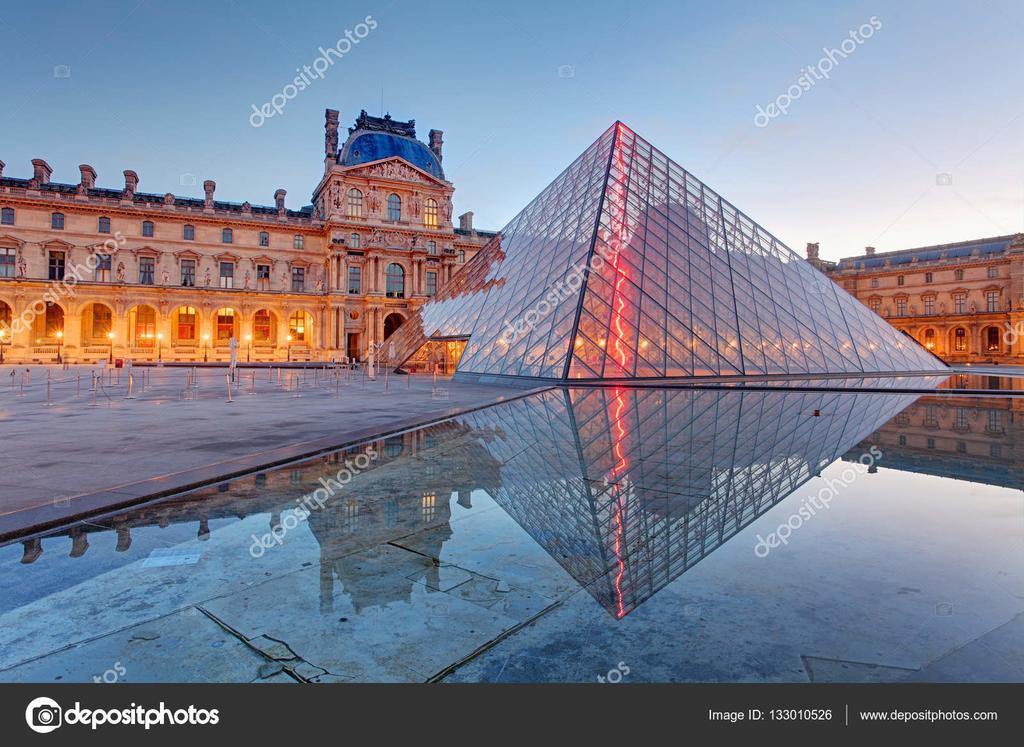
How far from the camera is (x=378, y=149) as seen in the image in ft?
195

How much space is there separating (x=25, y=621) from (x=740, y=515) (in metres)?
5.01

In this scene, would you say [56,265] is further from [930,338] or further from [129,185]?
[930,338]

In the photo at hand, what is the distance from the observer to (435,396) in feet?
60.1

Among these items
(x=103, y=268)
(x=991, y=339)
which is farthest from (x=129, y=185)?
(x=991, y=339)

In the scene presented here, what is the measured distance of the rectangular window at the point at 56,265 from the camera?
50.3 m

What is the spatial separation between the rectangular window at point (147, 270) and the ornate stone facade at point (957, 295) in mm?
75822

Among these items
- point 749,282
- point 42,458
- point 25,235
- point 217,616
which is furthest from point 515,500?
point 25,235

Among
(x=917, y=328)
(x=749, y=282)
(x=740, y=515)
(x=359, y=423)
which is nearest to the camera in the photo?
(x=740, y=515)

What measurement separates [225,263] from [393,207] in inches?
692

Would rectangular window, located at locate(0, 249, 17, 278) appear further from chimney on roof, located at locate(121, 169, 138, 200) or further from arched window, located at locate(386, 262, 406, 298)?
arched window, located at locate(386, 262, 406, 298)

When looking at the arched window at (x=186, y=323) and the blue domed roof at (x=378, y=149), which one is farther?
the blue domed roof at (x=378, y=149)

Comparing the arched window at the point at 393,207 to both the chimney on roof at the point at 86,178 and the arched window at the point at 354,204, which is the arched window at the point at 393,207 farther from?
the chimney on roof at the point at 86,178

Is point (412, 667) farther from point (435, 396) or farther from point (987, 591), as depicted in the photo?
point (435, 396)
